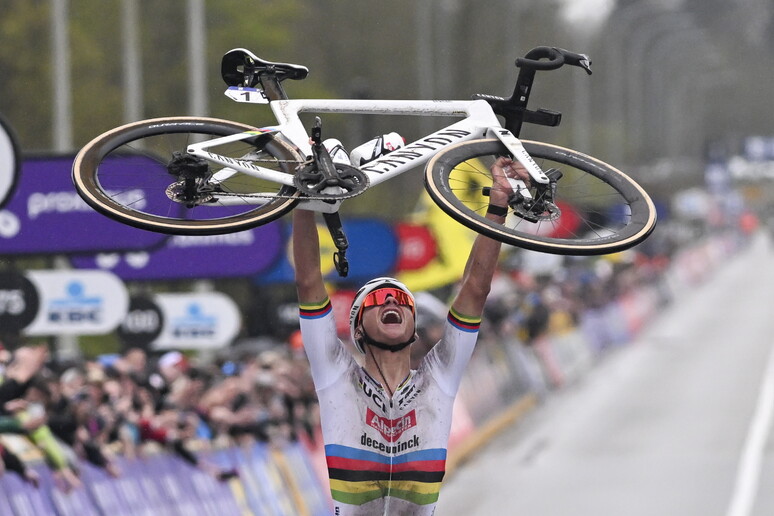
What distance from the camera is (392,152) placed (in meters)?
5.41

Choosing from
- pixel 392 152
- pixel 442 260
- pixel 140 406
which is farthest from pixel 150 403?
pixel 442 260

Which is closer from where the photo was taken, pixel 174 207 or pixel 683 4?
pixel 174 207

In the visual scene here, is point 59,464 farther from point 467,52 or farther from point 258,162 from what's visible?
point 467,52

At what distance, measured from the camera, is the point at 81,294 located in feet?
36.9

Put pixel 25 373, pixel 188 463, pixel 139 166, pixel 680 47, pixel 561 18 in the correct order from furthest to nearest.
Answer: pixel 680 47 → pixel 188 463 → pixel 561 18 → pixel 25 373 → pixel 139 166

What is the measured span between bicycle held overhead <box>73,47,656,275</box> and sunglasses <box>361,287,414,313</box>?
0.55 ft

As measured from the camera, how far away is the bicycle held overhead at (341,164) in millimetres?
4984

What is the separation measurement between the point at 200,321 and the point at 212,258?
1.64 meters

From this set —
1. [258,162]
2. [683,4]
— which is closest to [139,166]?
[258,162]

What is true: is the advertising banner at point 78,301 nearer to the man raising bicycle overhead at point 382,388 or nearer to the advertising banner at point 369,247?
the advertising banner at point 369,247

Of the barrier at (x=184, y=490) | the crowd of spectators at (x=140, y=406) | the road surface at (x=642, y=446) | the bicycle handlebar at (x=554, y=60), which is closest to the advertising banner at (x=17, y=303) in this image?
the crowd of spectators at (x=140, y=406)

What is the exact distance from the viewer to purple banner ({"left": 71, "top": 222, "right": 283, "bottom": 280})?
12.2 m

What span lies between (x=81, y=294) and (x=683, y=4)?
9.54 m

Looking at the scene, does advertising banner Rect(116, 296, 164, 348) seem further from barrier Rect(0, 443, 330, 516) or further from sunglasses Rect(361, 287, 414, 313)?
sunglasses Rect(361, 287, 414, 313)
